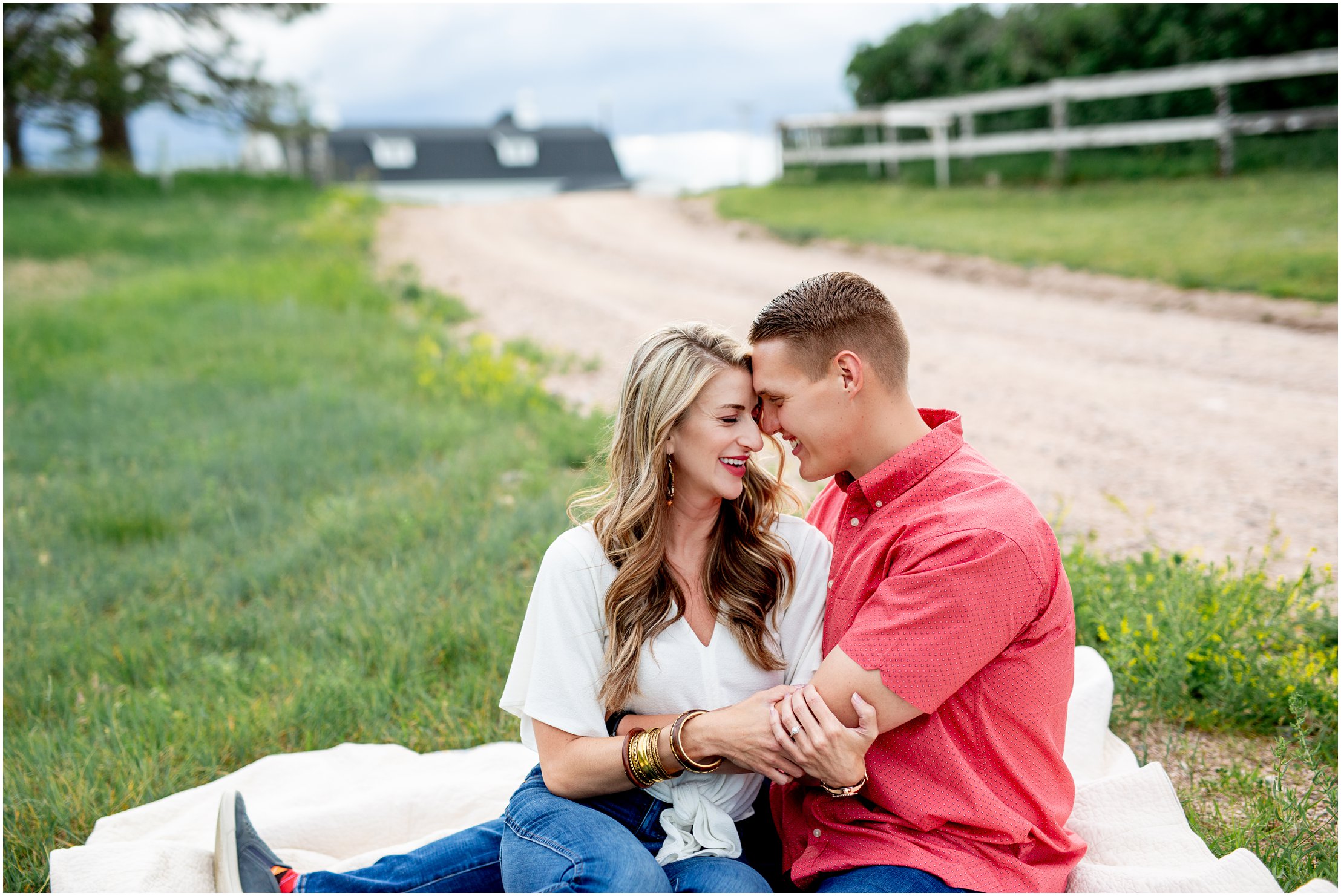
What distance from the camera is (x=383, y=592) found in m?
4.93

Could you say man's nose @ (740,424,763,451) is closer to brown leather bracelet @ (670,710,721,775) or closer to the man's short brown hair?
the man's short brown hair

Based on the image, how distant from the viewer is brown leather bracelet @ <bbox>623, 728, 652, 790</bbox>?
2457 mm

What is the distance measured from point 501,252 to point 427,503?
11.2 m

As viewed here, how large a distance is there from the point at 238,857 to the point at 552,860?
3.82ft

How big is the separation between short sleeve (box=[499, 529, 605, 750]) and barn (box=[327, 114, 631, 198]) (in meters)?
44.4

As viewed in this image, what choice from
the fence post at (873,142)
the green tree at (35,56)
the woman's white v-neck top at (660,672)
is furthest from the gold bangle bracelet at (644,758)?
the green tree at (35,56)

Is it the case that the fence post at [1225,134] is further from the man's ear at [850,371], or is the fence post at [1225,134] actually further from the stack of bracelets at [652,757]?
the stack of bracelets at [652,757]

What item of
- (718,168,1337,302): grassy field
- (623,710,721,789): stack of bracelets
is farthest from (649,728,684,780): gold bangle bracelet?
(718,168,1337,302): grassy field

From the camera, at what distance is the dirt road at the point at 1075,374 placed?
570 cm

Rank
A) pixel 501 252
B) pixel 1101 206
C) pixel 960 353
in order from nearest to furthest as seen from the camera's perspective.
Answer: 1. pixel 960 353
2. pixel 1101 206
3. pixel 501 252

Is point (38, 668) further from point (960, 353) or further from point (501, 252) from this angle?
point (501, 252)

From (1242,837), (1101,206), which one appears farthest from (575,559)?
(1101,206)

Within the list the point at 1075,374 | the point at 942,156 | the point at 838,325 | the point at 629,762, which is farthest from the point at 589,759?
the point at 942,156

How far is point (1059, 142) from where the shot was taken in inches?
629
